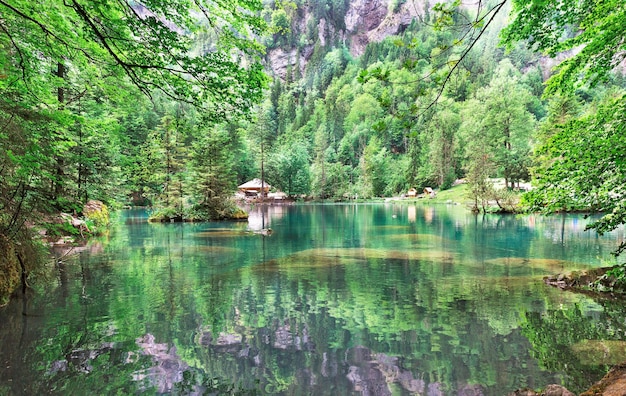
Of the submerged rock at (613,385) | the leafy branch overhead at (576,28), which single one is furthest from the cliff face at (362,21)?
the submerged rock at (613,385)

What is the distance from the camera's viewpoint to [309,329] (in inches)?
281

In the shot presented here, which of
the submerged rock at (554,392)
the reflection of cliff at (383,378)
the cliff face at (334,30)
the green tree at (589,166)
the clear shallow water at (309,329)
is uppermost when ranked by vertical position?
the cliff face at (334,30)

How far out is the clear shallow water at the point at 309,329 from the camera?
5.19 m

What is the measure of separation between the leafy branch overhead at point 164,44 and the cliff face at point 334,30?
560 feet

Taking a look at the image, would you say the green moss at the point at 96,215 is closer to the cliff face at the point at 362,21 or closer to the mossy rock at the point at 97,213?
the mossy rock at the point at 97,213

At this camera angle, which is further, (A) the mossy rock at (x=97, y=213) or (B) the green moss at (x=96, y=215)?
(A) the mossy rock at (x=97, y=213)


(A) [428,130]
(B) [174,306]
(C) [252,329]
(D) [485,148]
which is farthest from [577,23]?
(A) [428,130]

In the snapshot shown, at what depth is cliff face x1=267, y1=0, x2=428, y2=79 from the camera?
557ft

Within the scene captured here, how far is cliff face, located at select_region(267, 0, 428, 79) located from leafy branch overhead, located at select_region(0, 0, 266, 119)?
560 feet

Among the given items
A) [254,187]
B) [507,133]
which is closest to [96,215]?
[254,187]

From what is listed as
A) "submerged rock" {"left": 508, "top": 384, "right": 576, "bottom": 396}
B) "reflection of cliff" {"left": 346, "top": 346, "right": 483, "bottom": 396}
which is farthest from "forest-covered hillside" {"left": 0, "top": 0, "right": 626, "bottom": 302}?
"reflection of cliff" {"left": 346, "top": 346, "right": 483, "bottom": 396}

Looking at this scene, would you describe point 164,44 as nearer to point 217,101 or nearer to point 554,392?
point 217,101

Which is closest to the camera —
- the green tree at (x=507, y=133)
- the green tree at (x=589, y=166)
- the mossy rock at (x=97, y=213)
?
the green tree at (x=589, y=166)

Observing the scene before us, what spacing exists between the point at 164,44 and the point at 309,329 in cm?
568
